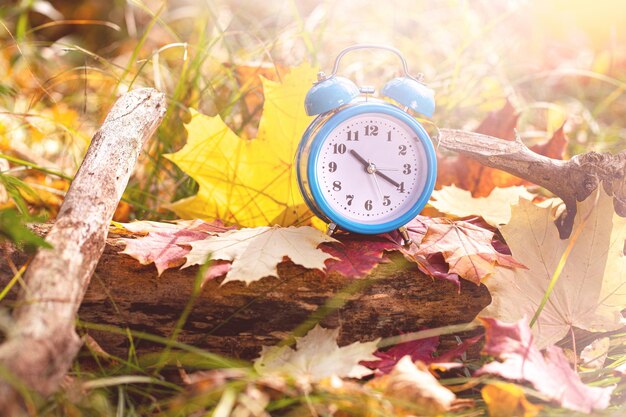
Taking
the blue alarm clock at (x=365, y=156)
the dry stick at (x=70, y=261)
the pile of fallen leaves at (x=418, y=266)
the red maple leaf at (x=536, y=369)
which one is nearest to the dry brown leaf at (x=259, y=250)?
the pile of fallen leaves at (x=418, y=266)

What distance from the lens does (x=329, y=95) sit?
1.68 m

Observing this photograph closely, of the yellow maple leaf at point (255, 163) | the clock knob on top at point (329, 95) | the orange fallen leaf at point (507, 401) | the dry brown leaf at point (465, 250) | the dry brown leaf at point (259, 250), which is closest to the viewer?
the orange fallen leaf at point (507, 401)

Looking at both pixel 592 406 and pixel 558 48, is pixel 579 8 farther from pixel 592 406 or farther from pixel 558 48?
pixel 592 406

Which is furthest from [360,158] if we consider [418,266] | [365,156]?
[418,266]

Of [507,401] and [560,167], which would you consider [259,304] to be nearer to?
[507,401]

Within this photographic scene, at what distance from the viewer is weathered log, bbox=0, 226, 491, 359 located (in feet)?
5.10

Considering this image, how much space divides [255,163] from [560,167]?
36.0 inches

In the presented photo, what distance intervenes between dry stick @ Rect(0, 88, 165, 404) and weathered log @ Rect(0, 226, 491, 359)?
0.15 metres

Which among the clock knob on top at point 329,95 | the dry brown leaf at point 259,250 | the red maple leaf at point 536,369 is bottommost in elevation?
the red maple leaf at point 536,369

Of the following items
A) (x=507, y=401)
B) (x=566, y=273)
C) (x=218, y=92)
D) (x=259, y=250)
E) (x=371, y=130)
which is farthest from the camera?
(x=218, y=92)

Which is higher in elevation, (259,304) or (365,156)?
(365,156)

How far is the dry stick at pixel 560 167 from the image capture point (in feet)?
5.74

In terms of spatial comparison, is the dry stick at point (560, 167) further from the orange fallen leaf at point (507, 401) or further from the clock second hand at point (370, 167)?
the orange fallen leaf at point (507, 401)

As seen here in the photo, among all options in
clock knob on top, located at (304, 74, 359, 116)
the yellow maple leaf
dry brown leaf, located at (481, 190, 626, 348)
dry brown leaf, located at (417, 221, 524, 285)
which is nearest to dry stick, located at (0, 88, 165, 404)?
the yellow maple leaf
